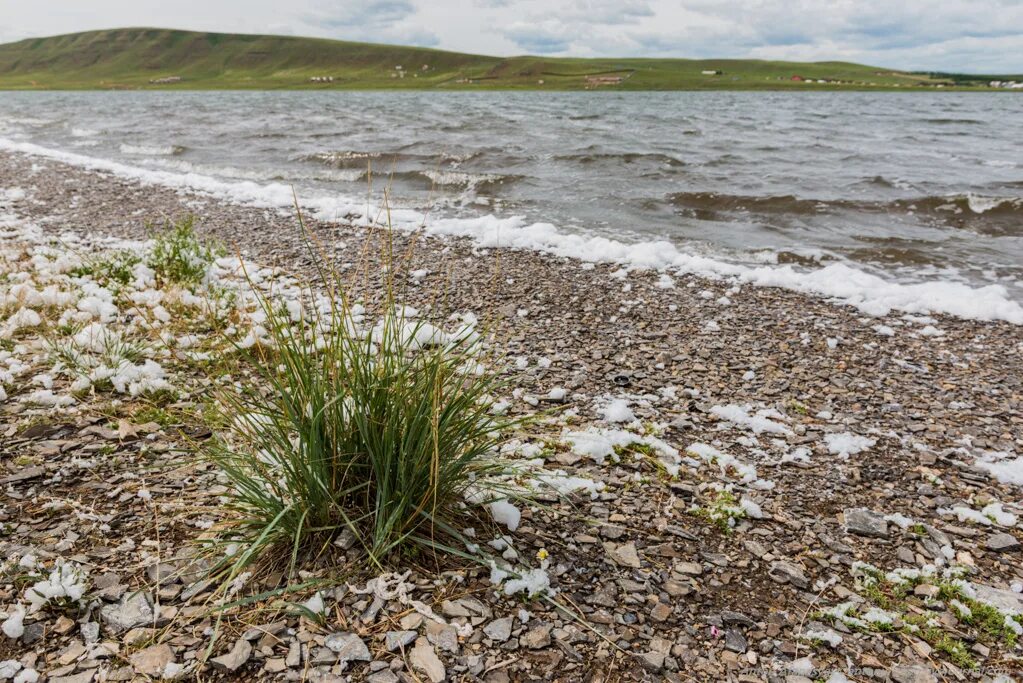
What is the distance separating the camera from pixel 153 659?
291cm

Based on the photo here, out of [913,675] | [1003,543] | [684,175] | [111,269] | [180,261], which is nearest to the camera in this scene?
[913,675]

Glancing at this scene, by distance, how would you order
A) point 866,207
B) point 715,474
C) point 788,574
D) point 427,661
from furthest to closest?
point 866,207 < point 715,474 < point 788,574 < point 427,661

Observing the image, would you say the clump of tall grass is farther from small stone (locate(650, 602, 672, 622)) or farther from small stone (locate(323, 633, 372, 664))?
small stone (locate(650, 602, 672, 622))

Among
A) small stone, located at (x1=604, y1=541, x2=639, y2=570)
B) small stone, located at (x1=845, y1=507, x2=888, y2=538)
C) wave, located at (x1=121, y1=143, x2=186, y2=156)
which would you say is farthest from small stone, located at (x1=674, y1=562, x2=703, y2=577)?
wave, located at (x1=121, y1=143, x2=186, y2=156)

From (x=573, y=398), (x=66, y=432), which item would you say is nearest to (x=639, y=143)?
(x=573, y=398)

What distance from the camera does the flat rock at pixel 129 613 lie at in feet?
10.3

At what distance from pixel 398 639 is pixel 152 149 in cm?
3255

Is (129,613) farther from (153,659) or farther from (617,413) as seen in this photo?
(617,413)

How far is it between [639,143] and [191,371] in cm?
2927

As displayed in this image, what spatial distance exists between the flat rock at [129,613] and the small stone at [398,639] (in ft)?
4.08

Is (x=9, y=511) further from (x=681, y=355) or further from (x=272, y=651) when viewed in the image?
(x=681, y=355)

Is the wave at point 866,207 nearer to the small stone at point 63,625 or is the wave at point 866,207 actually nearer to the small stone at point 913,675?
the small stone at point 913,675

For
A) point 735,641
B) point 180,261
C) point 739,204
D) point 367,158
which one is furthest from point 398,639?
point 367,158

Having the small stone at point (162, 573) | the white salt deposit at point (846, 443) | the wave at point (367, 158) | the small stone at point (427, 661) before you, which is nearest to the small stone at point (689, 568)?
the small stone at point (427, 661)
